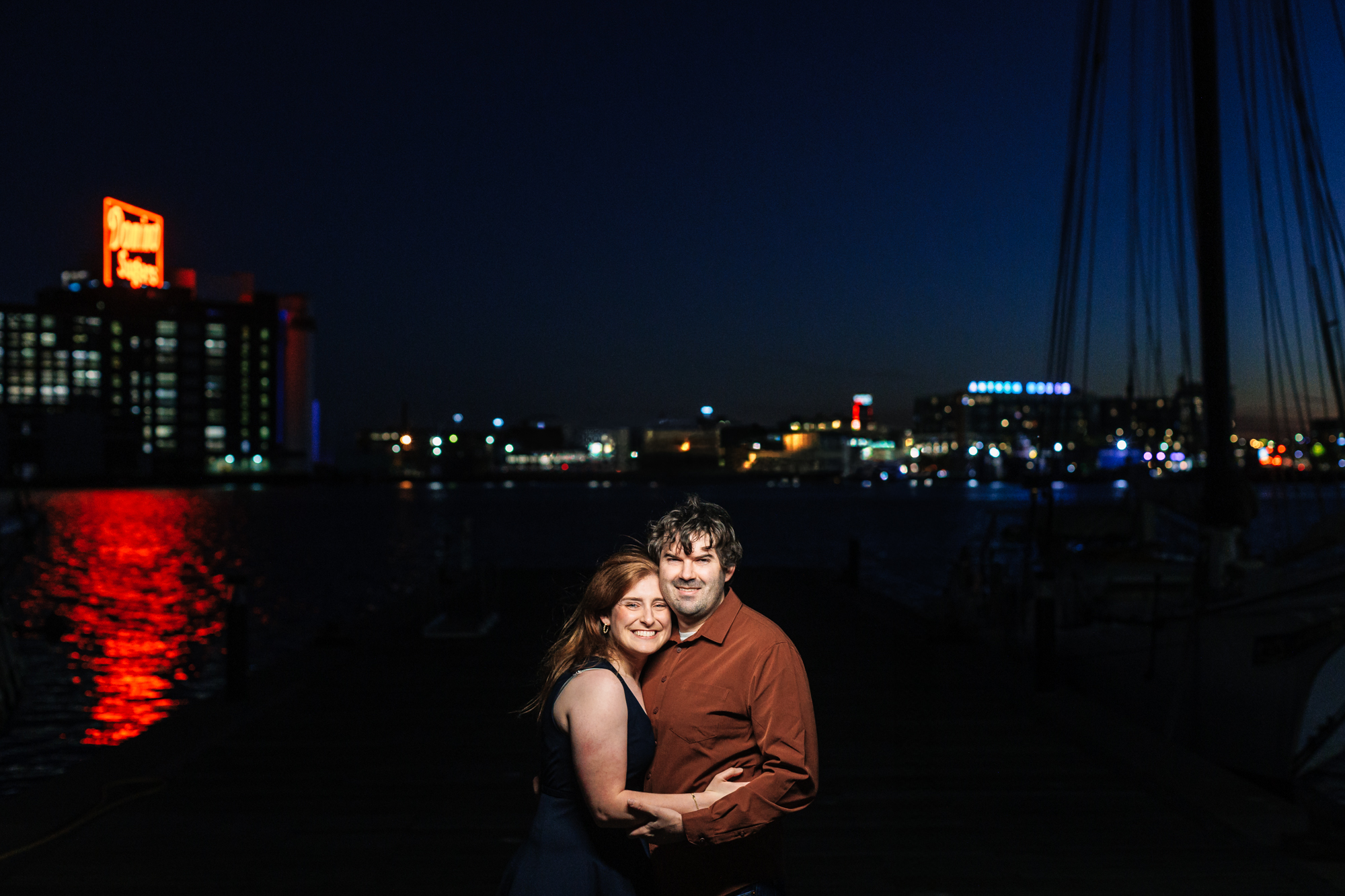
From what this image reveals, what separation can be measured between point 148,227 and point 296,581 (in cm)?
15335

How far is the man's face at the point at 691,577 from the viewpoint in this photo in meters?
3.13

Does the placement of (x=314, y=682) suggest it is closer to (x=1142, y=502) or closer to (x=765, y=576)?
(x=1142, y=502)

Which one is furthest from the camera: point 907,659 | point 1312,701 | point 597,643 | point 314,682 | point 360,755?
point 907,659

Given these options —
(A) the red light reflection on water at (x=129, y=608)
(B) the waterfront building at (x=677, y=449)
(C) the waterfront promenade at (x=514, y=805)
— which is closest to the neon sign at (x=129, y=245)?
(B) the waterfront building at (x=677, y=449)

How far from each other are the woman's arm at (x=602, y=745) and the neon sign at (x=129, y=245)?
18434cm

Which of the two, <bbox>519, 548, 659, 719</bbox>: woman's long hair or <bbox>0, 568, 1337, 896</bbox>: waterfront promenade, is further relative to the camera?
<bbox>0, 568, 1337, 896</bbox>: waterfront promenade

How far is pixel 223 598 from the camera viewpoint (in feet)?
106

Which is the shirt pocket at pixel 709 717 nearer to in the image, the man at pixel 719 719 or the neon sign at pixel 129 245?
the man at pixel 719 719

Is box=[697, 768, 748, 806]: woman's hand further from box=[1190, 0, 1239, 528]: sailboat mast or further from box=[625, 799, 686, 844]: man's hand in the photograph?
box=[1190, 0, 1239, 528]: sailboat mast

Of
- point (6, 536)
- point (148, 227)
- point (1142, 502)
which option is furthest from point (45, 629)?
point (148, 227)

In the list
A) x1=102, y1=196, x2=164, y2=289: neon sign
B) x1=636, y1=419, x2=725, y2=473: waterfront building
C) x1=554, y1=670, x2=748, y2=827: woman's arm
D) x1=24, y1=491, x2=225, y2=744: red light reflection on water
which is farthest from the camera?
x1=102, y1=196, x2=164, y2=289: neon sign

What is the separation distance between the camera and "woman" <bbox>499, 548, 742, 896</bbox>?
3.04 metres

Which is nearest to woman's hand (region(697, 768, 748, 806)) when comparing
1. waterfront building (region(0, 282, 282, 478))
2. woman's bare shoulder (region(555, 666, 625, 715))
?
woman's bare shoulder (region(555, 666, 625, 715))

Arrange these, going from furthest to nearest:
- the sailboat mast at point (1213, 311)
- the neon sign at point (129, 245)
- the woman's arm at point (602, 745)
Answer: the neon sign at point (129, 245), the sailboat mast at point (1213, 311), the woman's arm at point (602, 745)
